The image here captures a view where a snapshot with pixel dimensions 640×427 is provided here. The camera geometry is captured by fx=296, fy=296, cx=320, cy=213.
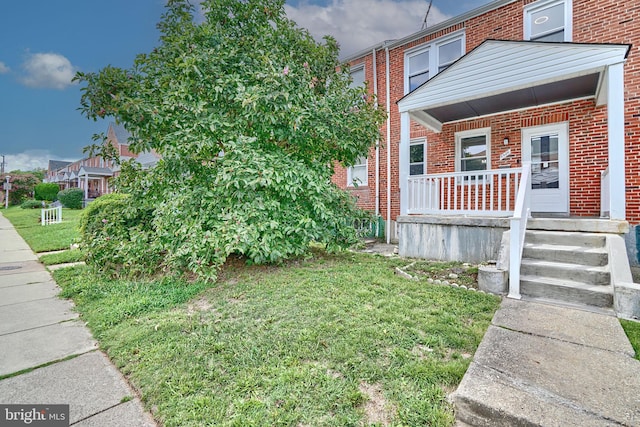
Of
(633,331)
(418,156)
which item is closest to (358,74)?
(418,156)

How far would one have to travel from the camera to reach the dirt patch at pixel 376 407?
1745 millimetres

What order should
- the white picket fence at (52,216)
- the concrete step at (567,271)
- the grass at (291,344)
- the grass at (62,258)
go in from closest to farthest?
the grass at (291,344) < the concrete step at (567,271) < the grass at (62,258) < the white picket fence at (52,216)

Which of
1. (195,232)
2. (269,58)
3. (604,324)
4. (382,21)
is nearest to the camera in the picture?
(604,324)

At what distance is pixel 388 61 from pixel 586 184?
248 inches

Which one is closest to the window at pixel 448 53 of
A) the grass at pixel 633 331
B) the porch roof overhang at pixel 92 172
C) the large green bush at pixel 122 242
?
the grass at pixel 633 331

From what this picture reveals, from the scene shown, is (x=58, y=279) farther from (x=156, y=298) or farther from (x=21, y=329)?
(x=156, y=298)

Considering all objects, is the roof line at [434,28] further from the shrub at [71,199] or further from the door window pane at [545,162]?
the shrub at [71,199]

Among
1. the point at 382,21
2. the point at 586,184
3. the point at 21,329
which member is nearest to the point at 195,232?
the point at 21,329

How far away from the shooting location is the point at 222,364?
2.36 m

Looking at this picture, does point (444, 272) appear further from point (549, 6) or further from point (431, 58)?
point (549, 6)

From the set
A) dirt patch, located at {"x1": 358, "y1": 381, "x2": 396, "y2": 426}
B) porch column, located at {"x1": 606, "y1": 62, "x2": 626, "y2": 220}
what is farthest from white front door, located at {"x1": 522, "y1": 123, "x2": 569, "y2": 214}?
dirt patch, located at {"x1": 358, "y1": 381, "x2": 396, "y2": 426}

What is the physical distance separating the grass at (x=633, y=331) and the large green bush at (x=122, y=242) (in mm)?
5744

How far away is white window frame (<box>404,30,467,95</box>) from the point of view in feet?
27.2

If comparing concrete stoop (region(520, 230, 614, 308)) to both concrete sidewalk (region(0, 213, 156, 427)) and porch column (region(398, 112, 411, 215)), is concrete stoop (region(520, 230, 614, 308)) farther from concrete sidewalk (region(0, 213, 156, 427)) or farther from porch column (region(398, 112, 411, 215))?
concrete sidewalk (region(0, 213, 156, 427))
